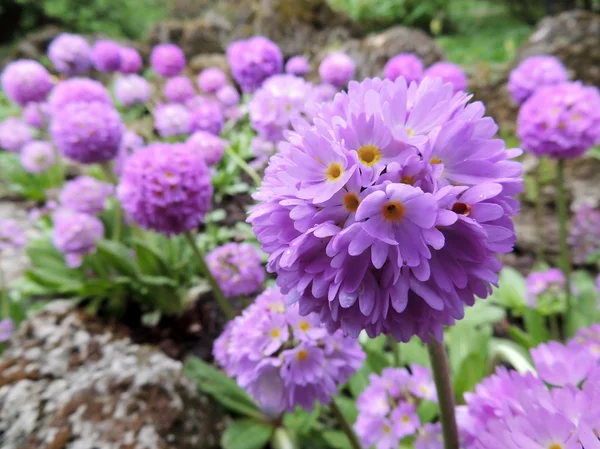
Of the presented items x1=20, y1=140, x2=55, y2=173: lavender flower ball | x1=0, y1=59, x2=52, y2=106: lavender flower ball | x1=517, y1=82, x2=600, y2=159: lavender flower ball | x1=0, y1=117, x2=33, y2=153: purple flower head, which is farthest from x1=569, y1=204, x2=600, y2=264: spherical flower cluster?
x1=0, y1=117, x2=33, y2=153: purple flower head

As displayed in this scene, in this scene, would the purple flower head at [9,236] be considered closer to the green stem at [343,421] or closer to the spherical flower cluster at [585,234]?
the green stem at [343,421]

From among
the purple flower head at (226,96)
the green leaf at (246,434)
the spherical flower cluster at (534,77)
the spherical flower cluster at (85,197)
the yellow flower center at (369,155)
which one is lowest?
the green leaf at (246,434)

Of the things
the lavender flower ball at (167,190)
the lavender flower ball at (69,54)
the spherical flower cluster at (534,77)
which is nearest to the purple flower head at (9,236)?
the lavender flower ball at (167,190)

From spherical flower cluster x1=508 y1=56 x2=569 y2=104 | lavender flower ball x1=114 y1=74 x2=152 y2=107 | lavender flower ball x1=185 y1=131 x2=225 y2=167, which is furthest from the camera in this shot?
lavender flower ball x1=114 y1=74 x2=152 y2=107

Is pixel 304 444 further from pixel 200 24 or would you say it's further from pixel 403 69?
pixel 200 24

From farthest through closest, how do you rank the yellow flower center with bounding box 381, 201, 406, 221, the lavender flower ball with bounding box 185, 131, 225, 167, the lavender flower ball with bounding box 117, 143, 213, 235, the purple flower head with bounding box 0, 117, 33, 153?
the purple flower head with bounding box 0, 117, 33, 153
the lavender flower ball with bounding box 185, 131, 225, 167
the lavender flower ball with bounding box 117, 143, 213, 235
the yellow flower center with bounding box 381, 201, 406, 221

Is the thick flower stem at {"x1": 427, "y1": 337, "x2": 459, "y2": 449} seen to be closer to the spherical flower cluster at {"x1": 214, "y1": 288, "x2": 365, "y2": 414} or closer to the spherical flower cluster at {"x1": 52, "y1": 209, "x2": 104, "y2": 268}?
the spherical flower cluster at {"x1": 214, "y1": 288, "x2": 365, "y2": 414}
